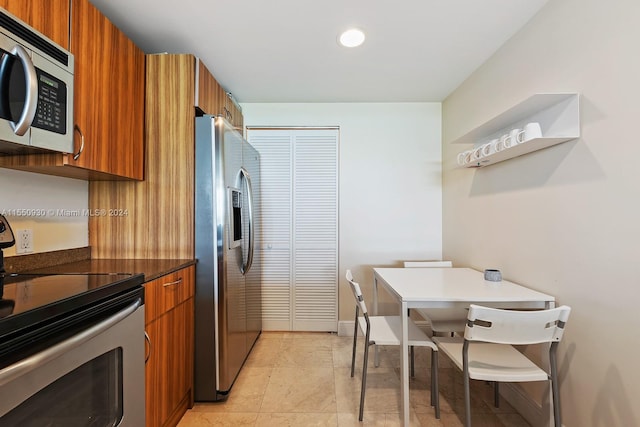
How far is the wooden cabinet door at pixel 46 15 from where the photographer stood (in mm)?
1123

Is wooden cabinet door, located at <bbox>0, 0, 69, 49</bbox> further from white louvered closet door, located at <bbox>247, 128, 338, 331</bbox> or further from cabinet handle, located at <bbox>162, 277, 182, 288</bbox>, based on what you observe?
white louvered closet door, located at <bbox>247, 128, 338, 331</bbox>

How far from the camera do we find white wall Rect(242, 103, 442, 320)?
3.08 m

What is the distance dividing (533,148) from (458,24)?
870mm

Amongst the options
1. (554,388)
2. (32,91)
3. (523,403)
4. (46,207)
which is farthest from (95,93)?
(523,403)

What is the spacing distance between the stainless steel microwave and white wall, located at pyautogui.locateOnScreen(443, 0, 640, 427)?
2312 millimetres

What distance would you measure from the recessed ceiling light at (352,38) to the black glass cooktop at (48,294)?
1796 millimetres

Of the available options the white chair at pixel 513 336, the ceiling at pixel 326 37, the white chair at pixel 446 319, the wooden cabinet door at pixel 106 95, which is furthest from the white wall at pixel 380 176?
the white chair at pixel 513 336

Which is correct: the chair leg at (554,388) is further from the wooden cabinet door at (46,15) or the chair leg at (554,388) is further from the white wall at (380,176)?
the wooden cabinet door at (46,15)

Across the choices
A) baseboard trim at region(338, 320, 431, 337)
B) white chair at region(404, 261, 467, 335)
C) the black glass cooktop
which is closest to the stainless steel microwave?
the black glass cooktop

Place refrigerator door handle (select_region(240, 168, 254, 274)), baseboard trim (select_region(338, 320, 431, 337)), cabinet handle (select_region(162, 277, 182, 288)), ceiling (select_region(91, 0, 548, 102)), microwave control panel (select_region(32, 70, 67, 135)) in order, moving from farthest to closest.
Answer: baseboard trim (select_region(338, 320, 431, 337)), refrigerator door handle (select_region(240, 168, 254, 274)), ceiling (select_region(91, 0, 548, 102)), cabinet handle (select_region(162, 277, 182, 288)), microwave control panel (select_region(32, 70, 67, 135))

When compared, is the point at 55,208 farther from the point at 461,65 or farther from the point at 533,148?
the point at 461,65

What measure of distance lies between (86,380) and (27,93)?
1.03 meters

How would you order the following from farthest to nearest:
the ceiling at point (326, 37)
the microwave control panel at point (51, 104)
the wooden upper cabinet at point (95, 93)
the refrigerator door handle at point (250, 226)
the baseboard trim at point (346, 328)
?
the baseboard trim at point (346, 328) < the refrigerator door handle at point (250, 226) < the ceiling at point (326, 37) < the wooden upper cabinet at point (95, 93) < the microwave control panel at point (51, 104)

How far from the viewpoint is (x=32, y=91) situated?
1.10m
